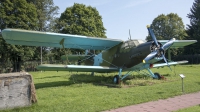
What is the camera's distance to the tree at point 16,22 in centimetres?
3038

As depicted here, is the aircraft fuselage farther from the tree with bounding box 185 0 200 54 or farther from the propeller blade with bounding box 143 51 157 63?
the tree with bounding box 185 0 200 54

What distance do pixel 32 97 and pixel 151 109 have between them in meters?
4.11

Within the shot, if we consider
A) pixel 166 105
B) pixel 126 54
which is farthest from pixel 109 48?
pixel 166 105

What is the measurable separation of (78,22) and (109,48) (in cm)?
2827

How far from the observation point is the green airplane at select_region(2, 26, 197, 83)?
35.1ft

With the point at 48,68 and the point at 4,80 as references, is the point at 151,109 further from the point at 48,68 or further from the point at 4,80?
the point at 48,68

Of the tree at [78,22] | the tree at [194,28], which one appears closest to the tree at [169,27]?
the tree at [194,28]

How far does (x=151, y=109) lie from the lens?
6.05 m

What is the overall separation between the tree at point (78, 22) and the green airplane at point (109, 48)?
25.1 meters

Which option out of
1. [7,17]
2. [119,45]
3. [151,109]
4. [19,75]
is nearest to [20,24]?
[7,17]

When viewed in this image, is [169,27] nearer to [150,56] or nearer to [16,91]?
[150,56]

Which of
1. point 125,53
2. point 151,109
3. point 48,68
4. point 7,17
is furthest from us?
point 7,17

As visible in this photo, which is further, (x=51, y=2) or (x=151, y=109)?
(x=51, y=2)

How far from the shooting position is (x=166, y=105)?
21.3 feet
